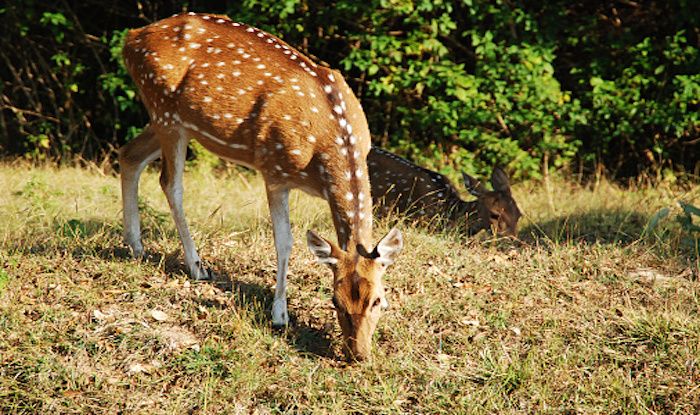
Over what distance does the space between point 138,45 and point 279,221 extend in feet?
6.20

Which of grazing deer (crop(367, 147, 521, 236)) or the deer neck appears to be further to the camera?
grazing deer (crop(367, 147, 521, 236))

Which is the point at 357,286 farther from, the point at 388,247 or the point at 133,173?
the point at 133,173

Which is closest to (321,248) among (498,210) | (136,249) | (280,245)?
(280,245)

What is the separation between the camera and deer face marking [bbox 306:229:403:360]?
18.8 feet

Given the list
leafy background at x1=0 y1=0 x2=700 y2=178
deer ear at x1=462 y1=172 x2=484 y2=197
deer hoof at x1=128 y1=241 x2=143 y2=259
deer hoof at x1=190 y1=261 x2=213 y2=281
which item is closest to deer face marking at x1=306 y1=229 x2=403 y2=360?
deer hoof at x1=190 y1=261 x2=213 y2=281

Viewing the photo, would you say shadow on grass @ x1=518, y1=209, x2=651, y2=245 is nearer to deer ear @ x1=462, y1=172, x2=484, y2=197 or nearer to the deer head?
the deer head

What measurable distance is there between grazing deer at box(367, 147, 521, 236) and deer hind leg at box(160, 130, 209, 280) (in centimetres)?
238

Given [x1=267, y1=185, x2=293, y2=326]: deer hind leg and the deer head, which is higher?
[x1=267, y1=185, x2=293, y2=326]: deer hind leg

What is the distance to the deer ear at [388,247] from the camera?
5848 millimetres

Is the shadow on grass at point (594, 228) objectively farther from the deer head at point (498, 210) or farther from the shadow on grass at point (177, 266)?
the shadow on grass at point (177, 266)

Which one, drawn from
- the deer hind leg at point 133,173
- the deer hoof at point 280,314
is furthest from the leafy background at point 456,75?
the deer hoof at point 280,314

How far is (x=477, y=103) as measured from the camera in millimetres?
10859

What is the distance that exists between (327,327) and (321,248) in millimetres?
Result: 751

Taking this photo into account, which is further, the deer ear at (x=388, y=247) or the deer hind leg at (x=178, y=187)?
the deer hind leg at (x=178, y=187)
